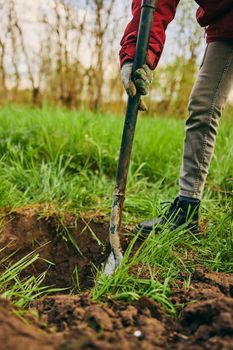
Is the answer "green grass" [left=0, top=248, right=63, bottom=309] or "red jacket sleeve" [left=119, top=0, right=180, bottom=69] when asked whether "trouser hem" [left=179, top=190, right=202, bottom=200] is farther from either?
"green grass" [left=0, top=248, right=63, bottom=309]

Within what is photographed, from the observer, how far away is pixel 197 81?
6.47 ft

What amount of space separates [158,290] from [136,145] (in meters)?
2.12

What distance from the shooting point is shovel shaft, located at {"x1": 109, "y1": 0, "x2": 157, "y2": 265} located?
5.39 ft

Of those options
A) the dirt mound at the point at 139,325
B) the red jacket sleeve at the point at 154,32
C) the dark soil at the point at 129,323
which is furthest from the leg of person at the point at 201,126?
the dirt mound at the point at 139,325

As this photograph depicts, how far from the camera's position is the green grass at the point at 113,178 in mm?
1664

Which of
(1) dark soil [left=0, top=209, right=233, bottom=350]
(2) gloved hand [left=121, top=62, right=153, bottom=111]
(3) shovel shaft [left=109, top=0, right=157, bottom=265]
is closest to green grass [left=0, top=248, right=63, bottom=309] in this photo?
(1) dark soil [left=0, top=209, right=233, bottom=350]

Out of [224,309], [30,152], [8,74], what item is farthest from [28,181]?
[8,74]

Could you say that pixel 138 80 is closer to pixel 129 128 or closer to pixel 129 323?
pixel 129 128

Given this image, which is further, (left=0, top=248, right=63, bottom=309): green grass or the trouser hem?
the trouser hem

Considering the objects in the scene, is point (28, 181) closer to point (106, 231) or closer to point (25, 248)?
point (25, 248)

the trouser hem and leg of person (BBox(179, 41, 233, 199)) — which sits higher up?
leg of person (BBox(179, 41, 233, 199))

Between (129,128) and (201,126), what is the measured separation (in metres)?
0.44

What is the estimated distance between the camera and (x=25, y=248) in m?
2.21

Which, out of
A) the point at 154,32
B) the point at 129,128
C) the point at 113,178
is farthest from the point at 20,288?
the point at 113,178
